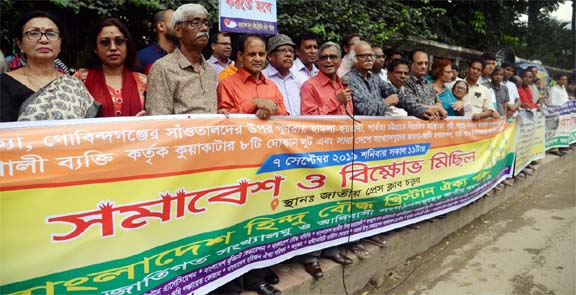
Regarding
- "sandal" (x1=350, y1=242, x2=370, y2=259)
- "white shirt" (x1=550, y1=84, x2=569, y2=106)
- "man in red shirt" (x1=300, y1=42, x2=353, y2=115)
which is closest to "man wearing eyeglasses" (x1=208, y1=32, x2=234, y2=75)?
"man in red shirt" (x1=300, y1=42, x2=353, y2=115)

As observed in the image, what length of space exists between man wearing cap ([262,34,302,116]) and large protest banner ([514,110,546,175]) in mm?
3839

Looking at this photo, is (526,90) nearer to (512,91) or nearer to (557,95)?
(512,91)

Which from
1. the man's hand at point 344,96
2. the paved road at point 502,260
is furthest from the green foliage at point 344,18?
the paved road at point 502,260

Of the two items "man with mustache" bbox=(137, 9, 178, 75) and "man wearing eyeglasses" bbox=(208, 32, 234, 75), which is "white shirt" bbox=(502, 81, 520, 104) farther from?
"man with mustache" bbox=(137, 9, 178, 75)

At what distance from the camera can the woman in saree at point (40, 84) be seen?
6.29 feet

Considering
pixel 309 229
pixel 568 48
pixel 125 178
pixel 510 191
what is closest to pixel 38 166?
pixel 125 178

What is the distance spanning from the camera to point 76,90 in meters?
2.07

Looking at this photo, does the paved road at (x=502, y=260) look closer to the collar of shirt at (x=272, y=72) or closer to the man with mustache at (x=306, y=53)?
the collar of shirt at (x=272, y=72)

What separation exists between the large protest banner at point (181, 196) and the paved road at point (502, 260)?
0.61m

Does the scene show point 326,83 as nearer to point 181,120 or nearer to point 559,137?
point 181,120

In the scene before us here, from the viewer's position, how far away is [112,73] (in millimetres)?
2430

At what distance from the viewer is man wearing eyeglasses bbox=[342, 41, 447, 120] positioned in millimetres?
3301

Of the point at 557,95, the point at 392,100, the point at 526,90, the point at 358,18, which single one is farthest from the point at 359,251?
the point at 557,95

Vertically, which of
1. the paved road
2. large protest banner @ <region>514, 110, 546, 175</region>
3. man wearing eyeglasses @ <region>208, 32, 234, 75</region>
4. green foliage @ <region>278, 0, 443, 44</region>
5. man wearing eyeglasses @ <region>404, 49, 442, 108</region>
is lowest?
the paved road
